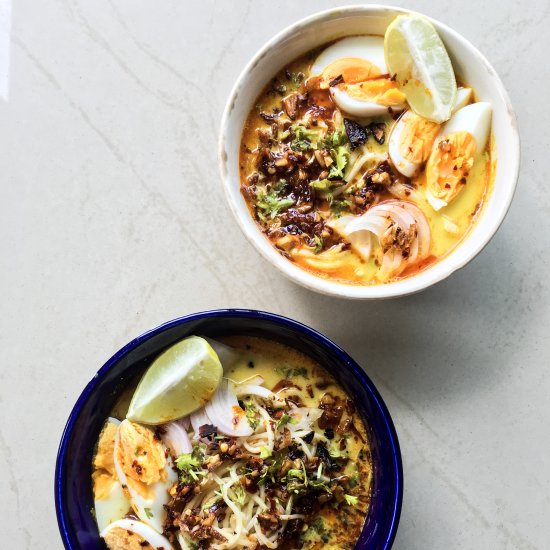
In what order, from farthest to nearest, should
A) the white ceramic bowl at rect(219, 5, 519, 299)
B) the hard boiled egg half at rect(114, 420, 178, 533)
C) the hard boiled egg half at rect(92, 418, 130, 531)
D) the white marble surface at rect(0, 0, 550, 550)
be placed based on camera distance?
the white marble surface at rect(0, 0, 550, 550), the hard boiled egg half at rect(92, 418, 130, 531), the hard boiled egg half at rect(114, 420, 178, 533), the white ceramic bowl at rect(219, 5, 519, 299)

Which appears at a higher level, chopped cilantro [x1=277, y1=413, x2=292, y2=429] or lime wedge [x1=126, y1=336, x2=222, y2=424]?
lime wedge [x1=126, y1=336, x2=222, y2=424]

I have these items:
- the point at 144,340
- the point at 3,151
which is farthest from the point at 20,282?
the point at 144,340

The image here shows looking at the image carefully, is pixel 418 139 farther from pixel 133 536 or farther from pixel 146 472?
pixel 133 536

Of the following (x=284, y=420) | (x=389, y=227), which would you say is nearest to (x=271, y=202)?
(x=389, y=227)


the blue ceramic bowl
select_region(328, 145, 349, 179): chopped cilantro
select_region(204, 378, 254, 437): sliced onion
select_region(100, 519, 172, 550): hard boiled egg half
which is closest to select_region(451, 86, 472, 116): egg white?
select_region(328, 145, 349, 179): chopped cilantro

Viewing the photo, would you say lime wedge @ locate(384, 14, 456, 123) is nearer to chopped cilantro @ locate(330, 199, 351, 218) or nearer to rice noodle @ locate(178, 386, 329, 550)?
chopped cilantro @ locate(330, 199, 351, 218)

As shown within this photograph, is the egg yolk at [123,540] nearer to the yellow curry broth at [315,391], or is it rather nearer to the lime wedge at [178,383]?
the lime wedge at [178,383]

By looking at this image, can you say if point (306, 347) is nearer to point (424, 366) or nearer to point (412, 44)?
point (424, 366)
